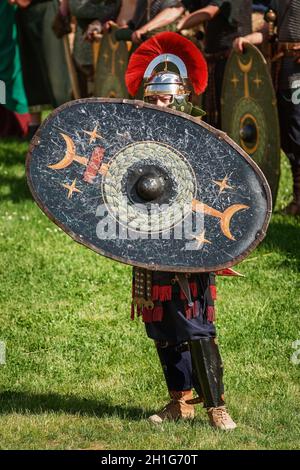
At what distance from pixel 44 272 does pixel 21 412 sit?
2.53 meters

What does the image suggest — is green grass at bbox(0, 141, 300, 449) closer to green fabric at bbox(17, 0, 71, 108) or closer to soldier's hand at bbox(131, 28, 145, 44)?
soldier's hand at bbox(131, 28, 145, 44)

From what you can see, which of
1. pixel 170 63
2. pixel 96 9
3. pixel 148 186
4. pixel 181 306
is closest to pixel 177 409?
pixel 181 306

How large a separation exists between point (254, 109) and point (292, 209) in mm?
861

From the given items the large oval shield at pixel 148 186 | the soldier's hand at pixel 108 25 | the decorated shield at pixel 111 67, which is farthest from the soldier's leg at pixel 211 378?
the soldier's hand at pixel 108 25

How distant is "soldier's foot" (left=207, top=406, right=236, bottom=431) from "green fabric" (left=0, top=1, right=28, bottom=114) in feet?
25.2

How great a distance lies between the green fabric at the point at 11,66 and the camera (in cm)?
1298

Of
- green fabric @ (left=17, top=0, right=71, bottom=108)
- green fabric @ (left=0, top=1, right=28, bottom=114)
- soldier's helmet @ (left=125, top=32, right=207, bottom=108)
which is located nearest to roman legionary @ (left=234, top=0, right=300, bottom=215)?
soldier's helmet @ (left=125, top=32, right=207, bottom=108)

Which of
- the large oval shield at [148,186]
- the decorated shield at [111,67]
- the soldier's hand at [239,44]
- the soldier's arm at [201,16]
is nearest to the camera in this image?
the large oval shield at [148,186]

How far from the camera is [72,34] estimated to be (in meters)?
12.4

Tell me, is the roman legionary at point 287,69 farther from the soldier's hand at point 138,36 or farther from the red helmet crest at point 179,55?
the red helmet crest at point 179,55

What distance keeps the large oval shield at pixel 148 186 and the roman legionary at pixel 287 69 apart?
3577 millimetres

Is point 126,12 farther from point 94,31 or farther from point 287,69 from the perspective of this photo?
point 287,69
